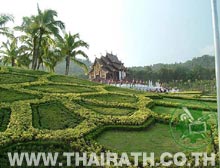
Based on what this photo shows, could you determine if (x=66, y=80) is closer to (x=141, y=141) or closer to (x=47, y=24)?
(x=47, y=24)

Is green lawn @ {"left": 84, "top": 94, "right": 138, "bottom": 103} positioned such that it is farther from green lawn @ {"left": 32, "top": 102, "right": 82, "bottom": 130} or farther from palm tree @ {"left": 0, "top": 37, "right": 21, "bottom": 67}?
palm tree @ {"left": 0, "top": 37, "right": 21, "bottom": 67}

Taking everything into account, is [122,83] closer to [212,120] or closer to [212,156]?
[212,120]

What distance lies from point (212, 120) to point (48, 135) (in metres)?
4.60

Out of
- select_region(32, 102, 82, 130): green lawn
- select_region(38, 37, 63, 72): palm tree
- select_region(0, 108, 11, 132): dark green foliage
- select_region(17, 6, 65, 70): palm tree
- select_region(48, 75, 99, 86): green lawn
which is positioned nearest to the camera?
select_region(0, 108, 11, 132): dark green foliage

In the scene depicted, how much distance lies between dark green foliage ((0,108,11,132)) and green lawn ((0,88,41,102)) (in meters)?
1.29

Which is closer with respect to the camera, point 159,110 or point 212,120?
point 212,120

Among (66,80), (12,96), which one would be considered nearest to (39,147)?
(12,96)

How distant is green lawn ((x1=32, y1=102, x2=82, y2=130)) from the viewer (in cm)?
829

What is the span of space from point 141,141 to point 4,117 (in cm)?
351

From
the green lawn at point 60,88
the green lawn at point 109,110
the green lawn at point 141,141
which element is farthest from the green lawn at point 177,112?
the green lawn at point 60,88

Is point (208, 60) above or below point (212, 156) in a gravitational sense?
above

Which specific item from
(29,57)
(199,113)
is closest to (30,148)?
(199,113)

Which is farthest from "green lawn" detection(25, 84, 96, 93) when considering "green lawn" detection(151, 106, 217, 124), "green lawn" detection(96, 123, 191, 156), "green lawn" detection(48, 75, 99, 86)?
"green lawn" detection(96, 123, 191, 156)

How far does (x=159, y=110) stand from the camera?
1095 cm
